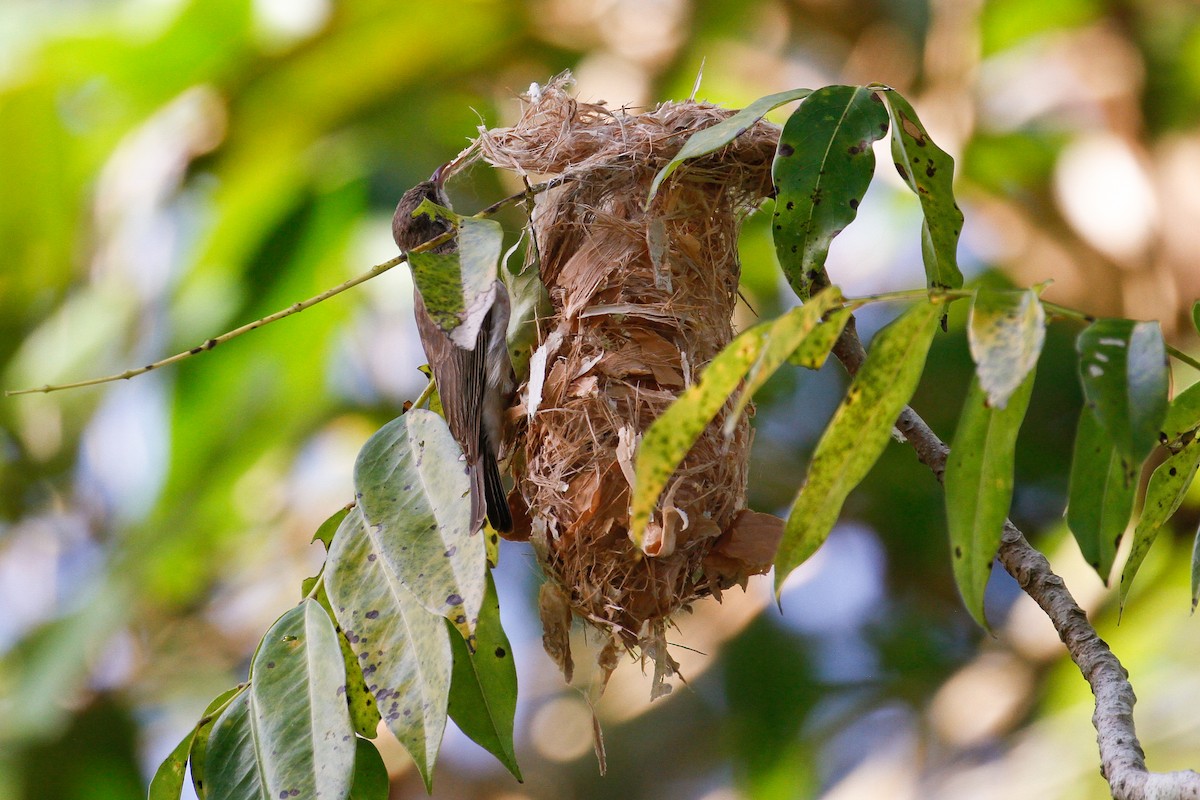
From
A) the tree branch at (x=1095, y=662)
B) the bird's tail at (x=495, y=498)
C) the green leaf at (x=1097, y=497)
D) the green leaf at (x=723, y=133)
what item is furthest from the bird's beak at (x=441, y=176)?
the green leaf at (x=1097, y=497)

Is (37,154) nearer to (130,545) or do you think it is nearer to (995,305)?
(130,545)

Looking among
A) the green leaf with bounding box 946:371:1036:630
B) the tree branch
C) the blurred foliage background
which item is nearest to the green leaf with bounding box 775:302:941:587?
the green leaf with bounding box 946:371:1036:630

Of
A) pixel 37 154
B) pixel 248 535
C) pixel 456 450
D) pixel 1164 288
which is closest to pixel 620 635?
pixel 456 450

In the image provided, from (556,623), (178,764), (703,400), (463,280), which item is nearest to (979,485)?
(703,400)

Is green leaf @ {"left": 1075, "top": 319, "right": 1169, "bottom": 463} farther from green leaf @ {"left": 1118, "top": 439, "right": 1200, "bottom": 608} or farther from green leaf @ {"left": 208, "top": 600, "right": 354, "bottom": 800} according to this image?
green leaf @ {"left": 208, "top": 600, "right": 354, "bottom": 800}

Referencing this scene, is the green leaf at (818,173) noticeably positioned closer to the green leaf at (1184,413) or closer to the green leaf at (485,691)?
the green leaf at (1184,413)

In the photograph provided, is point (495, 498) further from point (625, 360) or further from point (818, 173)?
point (818, 173)

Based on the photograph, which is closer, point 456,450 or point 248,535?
point 456,450
